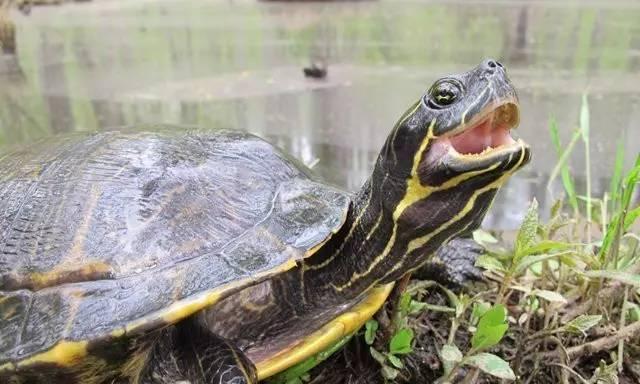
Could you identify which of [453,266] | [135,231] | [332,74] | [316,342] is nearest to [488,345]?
[316,342]

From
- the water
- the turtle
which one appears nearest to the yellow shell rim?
the turtle

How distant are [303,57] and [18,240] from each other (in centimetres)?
608

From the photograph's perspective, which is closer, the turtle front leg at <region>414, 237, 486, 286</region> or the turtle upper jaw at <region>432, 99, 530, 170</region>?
the turtle upper jaw at <region>432, 99, 530, 170</region>

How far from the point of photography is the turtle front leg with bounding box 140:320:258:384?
1405mm

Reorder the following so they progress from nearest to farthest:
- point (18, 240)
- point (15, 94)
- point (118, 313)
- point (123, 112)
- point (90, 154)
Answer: point (118, 313) < point (18, 240) < point (90, 154) < point (123, 112) < point (15, 94)

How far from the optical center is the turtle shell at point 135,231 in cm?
134

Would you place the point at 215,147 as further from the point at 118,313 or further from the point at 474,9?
the point at 474,9

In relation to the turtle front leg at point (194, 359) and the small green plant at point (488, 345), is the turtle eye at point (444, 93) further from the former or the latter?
the turtle front leg at point (194, 359)

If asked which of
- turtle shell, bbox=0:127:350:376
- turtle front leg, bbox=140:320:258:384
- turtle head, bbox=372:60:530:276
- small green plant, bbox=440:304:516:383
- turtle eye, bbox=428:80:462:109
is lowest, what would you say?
turtle front leg, bbox=140:320:258:384

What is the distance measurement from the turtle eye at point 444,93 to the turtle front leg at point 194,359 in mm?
793

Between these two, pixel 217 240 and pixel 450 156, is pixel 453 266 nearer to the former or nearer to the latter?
pixel 450 156

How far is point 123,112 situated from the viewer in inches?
204

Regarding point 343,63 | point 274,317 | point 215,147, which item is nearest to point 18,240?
point 215,147

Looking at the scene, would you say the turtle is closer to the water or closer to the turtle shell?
the turtle shell
